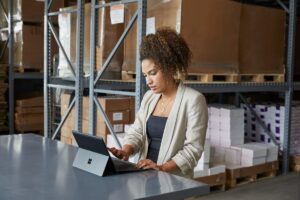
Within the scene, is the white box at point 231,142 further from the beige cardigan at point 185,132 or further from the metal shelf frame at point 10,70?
the metal shelf frame at point 10,70

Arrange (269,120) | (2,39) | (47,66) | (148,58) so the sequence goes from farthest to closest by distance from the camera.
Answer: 1. (2,39)
2. (269,120)
3. (47,66)
4. (148,58)

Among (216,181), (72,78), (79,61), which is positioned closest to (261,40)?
(216,181)

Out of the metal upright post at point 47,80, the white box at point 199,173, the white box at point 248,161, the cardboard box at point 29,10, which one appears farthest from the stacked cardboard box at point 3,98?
the white box at point 248,161

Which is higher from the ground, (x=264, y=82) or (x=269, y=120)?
(x=264, y=82)

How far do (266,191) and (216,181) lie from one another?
79 cm

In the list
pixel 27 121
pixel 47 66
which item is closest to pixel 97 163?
pixel 47 66

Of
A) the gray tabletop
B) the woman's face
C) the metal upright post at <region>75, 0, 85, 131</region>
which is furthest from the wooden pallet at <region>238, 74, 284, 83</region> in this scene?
Answer: the gray tabletop

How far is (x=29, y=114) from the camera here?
8648 millimetres

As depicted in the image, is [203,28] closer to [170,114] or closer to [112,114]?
[112,114]

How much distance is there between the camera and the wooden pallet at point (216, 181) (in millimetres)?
5801

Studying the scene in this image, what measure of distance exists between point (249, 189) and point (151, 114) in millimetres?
3497

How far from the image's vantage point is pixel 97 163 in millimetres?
2385

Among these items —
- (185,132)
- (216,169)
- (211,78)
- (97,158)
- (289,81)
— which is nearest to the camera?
(97,158)

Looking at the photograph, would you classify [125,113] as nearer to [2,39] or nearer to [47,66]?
[47,66]
